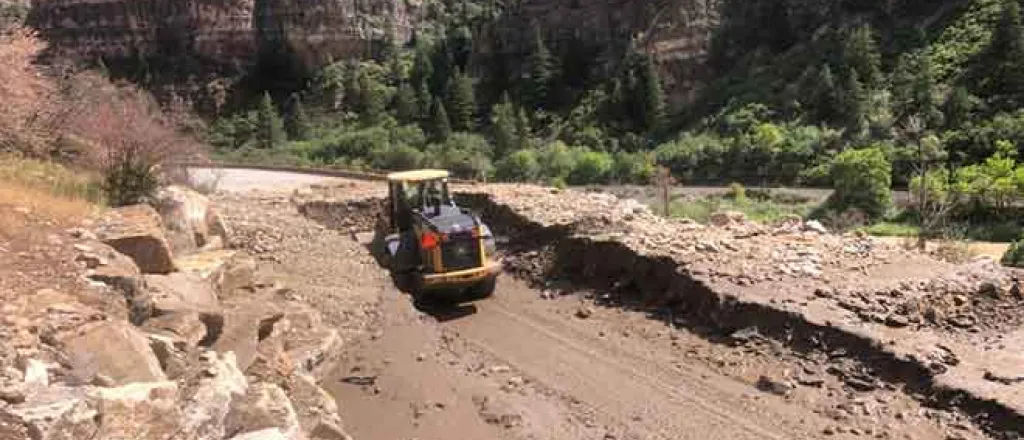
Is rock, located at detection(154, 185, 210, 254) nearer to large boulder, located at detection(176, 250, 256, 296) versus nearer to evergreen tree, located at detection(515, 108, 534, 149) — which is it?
large boulder, located at detection(176, 250, 256, 296)

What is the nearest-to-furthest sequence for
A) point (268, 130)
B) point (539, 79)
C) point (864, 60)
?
point (864, 60) < point (268, 130) < point (539, 79)

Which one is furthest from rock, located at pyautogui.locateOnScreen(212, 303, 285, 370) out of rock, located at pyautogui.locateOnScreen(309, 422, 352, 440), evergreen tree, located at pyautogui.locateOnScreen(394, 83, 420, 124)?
evergreen tree, located at pyautogui.locateOnScreen(394, 83, 420, 124)

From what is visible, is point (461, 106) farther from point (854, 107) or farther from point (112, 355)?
point (112, 355)

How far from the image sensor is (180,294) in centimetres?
870

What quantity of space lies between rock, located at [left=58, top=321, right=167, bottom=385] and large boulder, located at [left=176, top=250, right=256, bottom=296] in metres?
3.61

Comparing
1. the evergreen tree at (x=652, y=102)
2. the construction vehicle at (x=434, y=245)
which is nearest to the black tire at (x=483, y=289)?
the construction vehicle at (x=434, y=245)

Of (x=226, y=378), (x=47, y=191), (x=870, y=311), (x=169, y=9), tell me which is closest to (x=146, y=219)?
(x=47, y=191)

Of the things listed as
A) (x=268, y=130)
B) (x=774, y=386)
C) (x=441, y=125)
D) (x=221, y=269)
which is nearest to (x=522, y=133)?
(x=441, y=125)

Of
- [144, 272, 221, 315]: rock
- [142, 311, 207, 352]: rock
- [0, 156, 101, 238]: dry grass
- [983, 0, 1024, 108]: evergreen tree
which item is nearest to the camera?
[142, 311, 207, 352]: rock

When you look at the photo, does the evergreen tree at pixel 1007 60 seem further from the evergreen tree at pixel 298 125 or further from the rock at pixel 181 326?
the evergreen tree at pixel 298 125

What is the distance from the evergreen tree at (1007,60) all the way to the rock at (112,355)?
144ft

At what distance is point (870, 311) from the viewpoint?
10984 mm

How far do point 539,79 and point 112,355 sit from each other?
55363 millimetres

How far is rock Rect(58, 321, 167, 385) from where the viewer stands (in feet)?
18.8
